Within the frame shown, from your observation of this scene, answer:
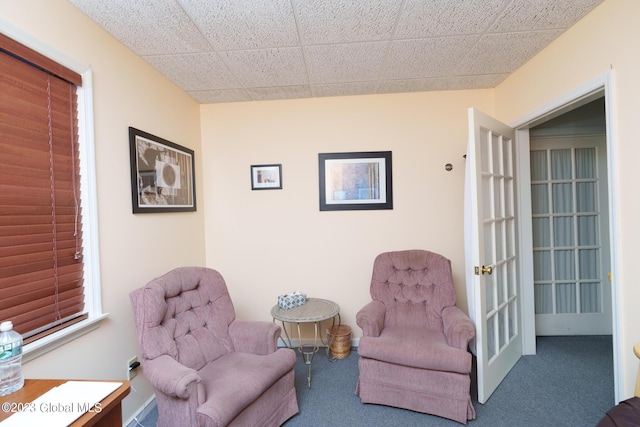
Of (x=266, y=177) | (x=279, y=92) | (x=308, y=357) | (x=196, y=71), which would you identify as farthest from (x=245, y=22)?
(x=308, y=357)

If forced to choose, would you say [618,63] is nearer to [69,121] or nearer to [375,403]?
[375,403]

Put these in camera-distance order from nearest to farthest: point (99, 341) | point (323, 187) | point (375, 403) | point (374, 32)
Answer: point (99, 341), point (374, 32), point (375, 403), point (323, 187)

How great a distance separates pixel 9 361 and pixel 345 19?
2266 mm

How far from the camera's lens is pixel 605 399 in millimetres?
1961

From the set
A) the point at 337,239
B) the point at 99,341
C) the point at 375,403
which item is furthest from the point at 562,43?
the point at 99,341

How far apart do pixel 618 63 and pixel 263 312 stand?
126 inches

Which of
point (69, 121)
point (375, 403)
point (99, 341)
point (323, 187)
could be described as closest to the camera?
point (69, 121)

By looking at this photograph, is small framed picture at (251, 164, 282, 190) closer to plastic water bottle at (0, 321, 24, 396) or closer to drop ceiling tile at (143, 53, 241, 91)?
drop ceiling tile at (143, 53, 241, 91)

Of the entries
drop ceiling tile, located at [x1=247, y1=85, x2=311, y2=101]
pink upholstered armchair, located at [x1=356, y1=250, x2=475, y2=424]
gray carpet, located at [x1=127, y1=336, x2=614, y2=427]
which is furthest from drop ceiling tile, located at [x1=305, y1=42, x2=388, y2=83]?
gray carpet, located at [x1=127, y1=336, x2=614, y2=427]

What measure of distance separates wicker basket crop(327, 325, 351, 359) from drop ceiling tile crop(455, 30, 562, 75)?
256cm

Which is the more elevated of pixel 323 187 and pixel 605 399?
pixel 323 187

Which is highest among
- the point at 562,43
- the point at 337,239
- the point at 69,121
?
the point at 562,43

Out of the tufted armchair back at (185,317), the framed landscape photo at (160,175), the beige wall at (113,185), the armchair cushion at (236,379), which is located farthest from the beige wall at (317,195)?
the armchair cushion at (236,379)

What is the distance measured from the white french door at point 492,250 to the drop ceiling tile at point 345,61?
0.83 meters
